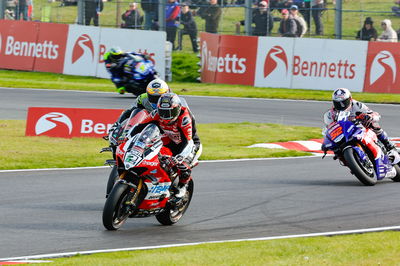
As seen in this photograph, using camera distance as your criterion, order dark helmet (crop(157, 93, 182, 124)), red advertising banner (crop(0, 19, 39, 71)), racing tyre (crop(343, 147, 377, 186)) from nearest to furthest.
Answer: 1. dark helmet (crop(157, 93, 182, 124))
2. racing tyre (crop(343, 147, 377, 186))
3. red advertising banner (crop(0, 19, 39, 71))

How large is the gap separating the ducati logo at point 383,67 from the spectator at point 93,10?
10.7 m

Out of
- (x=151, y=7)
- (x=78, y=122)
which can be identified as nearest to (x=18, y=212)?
(x=78, y=122)

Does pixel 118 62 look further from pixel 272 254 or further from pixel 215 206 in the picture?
pixel 272 254

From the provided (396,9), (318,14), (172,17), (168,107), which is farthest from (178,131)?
(172,17)

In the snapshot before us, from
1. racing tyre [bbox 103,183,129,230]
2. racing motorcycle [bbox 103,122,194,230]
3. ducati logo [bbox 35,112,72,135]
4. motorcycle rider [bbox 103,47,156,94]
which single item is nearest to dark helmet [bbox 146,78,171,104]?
racing motorcycle [bbox 103,122,194,230]

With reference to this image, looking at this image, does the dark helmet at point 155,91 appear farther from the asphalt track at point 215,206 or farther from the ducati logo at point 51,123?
the ducati logo at point 51,123

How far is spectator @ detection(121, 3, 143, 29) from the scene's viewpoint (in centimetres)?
3094

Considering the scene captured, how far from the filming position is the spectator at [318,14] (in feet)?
90.3

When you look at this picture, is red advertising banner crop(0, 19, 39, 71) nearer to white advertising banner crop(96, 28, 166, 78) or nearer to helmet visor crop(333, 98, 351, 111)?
white advertising banner crop(96, 28, 166, 78)

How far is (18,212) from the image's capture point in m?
10.3

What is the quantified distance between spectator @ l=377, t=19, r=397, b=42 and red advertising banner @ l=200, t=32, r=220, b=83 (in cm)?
530

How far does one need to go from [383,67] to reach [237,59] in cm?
483

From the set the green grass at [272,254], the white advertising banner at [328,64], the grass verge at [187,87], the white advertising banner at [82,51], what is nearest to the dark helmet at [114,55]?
the grass verge at [187,87]

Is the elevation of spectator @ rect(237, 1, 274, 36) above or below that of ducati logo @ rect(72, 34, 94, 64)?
above
